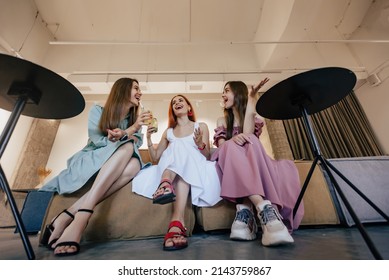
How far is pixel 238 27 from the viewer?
4.05 m

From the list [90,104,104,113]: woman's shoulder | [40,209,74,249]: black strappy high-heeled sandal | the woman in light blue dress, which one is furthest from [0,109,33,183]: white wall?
[40,209,74,249]: black strappy high-heeled sandal

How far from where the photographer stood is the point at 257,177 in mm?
900

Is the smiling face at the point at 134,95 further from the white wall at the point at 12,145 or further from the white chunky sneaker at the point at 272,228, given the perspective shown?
the white wall at the point at 12,145

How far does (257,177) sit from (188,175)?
0.37 meters

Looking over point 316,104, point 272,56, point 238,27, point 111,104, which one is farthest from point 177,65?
point 316,104

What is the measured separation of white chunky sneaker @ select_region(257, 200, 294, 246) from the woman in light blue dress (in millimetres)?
764

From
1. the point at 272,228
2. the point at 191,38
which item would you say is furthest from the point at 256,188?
the point at 191,38

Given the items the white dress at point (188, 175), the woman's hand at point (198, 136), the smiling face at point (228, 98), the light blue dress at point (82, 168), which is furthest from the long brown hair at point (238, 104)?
the light blue dress at point (82, 168)

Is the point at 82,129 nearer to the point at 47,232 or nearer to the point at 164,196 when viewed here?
the point at 47,232

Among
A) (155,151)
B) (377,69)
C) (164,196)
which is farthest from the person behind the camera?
(377,69)

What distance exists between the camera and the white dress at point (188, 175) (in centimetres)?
104
